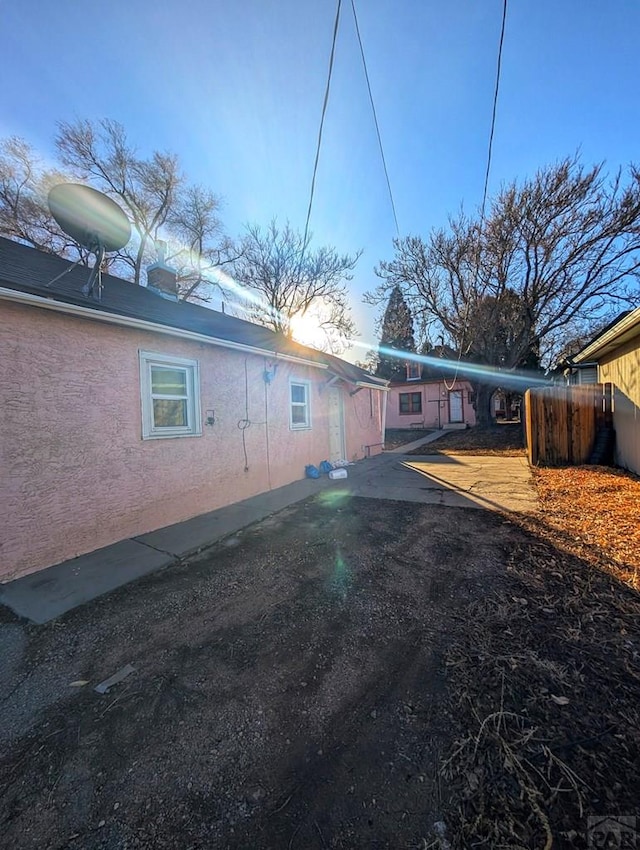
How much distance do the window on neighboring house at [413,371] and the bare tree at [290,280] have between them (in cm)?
609

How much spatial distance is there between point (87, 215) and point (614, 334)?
29.2 feet

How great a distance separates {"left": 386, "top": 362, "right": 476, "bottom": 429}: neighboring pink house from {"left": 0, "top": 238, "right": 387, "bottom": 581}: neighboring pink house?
17285 mm

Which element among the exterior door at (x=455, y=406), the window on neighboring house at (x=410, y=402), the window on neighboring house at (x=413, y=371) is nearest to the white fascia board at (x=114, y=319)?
the exterior door at (x=455, y=406)

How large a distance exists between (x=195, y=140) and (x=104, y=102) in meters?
2.34

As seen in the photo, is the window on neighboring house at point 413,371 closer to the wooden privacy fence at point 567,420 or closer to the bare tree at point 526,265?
the bare tree at point 526,265

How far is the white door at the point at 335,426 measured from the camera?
9502 mm

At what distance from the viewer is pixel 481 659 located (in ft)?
7.12

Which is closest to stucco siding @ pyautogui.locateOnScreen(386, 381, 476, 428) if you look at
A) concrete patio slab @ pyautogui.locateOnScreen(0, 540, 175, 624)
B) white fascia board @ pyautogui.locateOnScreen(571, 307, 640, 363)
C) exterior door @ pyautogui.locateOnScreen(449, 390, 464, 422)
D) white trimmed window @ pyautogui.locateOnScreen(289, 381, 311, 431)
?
exterior door @ pyautogui.locateOnScreen(449, 390, 464, 422)

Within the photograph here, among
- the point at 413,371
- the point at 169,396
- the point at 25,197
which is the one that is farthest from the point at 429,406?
the point at 25,197

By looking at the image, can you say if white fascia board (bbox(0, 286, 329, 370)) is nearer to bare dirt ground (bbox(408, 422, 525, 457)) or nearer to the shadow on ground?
the shadow on ground

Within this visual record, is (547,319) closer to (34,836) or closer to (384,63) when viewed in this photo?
(384,63)

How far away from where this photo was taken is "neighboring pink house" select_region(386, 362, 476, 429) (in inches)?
870

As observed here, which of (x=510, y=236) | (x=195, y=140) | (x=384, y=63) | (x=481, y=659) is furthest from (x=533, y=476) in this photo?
(x=510, y=236)

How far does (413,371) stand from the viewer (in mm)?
24109
